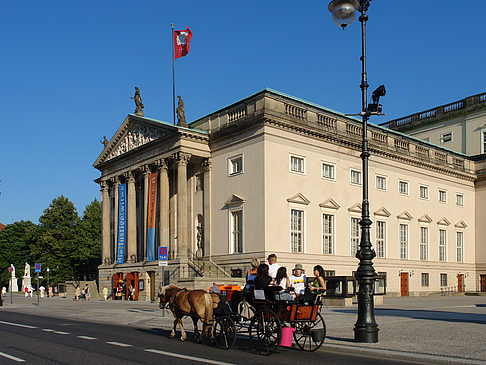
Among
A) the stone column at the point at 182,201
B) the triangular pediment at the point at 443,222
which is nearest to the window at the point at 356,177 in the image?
the triangular pediment at the point at 443,222

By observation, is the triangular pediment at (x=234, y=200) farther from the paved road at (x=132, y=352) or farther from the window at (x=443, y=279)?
the window at (x=443, y=279)

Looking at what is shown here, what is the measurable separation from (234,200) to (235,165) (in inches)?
107

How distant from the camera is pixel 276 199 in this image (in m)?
37.9

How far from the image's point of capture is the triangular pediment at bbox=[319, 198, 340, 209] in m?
40.8

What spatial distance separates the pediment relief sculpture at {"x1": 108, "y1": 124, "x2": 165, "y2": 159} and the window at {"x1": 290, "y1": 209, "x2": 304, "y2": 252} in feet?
41.8

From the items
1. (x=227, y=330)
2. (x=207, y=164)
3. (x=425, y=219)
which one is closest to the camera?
(x=227, y=330)

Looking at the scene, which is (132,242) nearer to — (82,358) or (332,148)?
(332,148)

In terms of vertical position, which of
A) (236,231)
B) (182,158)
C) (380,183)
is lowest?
(236,231)

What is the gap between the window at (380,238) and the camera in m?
45.0

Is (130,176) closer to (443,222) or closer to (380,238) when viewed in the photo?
(380,238)

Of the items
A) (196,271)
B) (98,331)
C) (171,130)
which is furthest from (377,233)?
(98,331)

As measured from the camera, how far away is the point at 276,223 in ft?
124

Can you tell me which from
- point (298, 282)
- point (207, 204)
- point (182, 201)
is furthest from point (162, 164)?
point (298, 282)

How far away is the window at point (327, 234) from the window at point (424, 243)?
40.4ft
